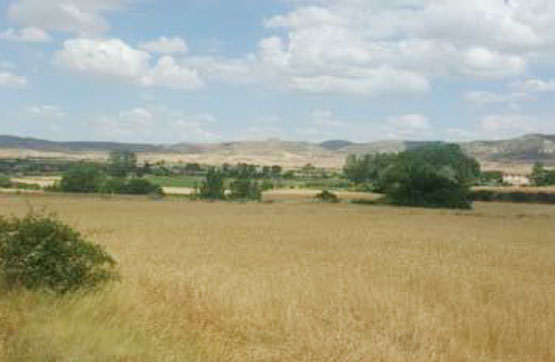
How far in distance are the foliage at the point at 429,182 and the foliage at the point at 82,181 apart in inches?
2031

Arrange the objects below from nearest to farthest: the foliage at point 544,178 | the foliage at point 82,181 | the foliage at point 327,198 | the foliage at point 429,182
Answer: the foliage at point 429,182
the foliage at point 327,198
the foliage at point 82,181
the foliage at point 544,178

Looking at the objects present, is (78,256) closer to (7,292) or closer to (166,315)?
(7,292)

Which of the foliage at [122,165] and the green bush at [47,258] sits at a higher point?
the green bush at [47,258]

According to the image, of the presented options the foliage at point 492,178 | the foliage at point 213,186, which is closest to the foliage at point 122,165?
the foliage at point 213,186

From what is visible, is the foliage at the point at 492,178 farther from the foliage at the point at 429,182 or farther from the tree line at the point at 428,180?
the foliage at the point at 429,182

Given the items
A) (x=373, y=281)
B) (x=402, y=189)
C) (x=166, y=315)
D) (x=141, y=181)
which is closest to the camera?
(x=166, y=315)

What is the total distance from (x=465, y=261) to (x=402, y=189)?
72.6m

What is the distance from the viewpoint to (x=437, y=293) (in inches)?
599

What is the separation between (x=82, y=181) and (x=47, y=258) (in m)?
113

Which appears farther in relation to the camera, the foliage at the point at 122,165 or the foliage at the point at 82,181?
the foliage at the point at 122,165

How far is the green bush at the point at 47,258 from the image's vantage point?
1139cm

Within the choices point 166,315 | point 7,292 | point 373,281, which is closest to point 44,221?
point 7,292

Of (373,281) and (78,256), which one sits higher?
(78,256)

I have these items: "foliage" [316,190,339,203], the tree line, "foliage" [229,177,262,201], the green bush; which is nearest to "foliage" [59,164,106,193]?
"foliage" [229,177,262,201]
